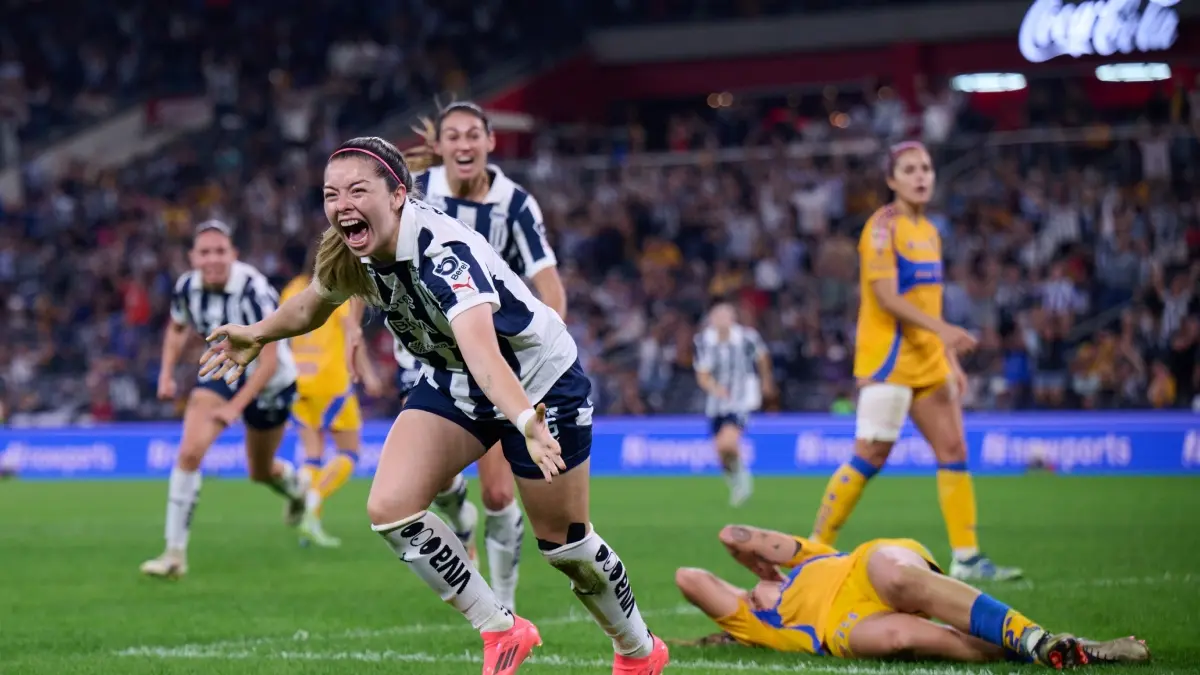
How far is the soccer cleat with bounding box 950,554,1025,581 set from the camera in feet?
32.8

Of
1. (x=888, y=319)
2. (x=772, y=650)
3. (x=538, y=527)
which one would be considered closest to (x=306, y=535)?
(x=888, y=319)

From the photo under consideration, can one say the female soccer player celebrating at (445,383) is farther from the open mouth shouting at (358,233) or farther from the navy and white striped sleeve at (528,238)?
the navy and white striped sleeve at (528,238)

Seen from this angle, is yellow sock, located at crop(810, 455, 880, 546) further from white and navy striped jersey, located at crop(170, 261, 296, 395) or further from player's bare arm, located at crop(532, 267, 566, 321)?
white and navy striped jersey, located at crop(170, 261, 296, 395)

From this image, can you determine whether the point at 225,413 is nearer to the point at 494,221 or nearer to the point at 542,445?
the point at 494,221

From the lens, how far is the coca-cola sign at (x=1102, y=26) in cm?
2869

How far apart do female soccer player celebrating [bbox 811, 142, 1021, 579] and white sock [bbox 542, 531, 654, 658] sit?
397 cm

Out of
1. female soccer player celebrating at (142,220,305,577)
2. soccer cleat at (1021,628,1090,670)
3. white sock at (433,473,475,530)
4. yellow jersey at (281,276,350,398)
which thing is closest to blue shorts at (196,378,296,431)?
female soccer player celebrating at (142,220,305,577)

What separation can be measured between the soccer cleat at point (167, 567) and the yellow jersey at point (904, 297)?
16.3ft

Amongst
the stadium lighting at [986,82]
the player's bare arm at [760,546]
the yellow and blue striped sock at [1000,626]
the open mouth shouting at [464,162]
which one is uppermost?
the stadium lighting at [986,82]

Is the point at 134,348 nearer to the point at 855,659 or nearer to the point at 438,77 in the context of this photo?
the point at 438,77

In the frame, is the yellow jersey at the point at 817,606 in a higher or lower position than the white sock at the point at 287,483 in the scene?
higher

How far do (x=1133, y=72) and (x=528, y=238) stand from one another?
24814mm

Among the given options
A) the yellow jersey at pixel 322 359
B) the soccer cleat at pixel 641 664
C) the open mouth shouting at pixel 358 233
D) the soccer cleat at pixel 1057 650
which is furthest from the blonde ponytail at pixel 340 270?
the yellow jersey at pixel 322 359

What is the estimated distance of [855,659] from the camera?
22.9ft
